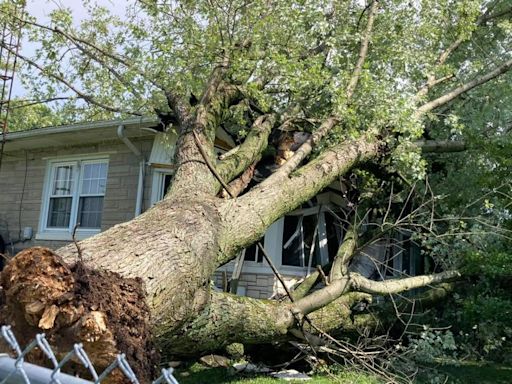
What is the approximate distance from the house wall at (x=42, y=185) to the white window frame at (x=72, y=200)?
0.35 feet

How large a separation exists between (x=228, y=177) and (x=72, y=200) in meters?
7.55

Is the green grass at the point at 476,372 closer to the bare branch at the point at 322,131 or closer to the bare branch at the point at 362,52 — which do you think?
the bare branch at the point at 322,131

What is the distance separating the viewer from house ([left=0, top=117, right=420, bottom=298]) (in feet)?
36.3

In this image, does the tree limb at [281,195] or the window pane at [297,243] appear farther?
the window pane at [297,243]

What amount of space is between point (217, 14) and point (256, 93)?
1.36 m

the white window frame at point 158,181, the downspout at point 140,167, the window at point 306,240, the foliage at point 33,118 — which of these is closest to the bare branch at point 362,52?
the window at point 306,240

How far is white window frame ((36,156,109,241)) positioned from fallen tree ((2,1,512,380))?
13.1ft

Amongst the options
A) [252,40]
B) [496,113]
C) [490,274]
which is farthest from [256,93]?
[496,113]

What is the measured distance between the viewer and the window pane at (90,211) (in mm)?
12688

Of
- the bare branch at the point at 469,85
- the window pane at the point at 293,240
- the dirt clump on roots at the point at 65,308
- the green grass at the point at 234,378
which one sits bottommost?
the green grass at the point at 234,378

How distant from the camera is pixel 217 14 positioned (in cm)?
762

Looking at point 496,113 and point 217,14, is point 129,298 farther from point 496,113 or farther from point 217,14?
point 496,113

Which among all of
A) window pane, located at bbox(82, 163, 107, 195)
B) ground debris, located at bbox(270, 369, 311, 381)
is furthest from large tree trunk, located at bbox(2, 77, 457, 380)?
window pane, located at bbox(82, 163, 107, 195)

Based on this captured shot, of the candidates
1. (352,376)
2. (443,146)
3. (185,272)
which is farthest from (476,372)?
(185,272)
